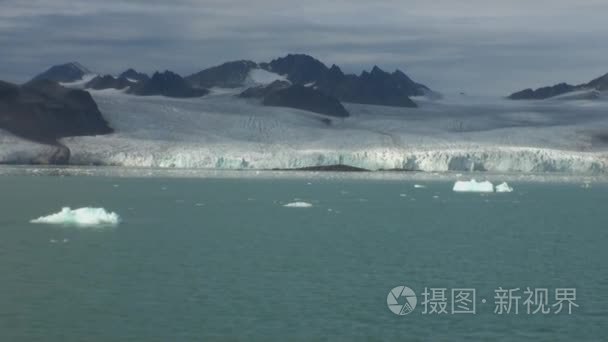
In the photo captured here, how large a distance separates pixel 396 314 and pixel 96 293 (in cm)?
449

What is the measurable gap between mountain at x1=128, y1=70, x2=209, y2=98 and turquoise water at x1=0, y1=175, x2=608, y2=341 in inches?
3115

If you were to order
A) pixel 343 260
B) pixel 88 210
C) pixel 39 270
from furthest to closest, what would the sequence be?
1. pixel 88 210
2. pixel 343 260
3. pixel 39 270

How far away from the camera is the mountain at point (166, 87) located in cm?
11488

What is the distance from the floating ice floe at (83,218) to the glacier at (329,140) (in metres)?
38.4

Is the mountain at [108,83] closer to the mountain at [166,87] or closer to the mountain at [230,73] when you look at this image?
the mountain at [166,87]

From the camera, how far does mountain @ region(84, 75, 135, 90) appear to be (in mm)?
126562

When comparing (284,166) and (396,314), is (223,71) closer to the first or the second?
(284,166)

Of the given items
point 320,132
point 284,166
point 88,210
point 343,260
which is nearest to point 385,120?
point 320,132

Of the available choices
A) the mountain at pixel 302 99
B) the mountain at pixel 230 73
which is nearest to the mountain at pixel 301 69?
the mountain at pixel 230 73

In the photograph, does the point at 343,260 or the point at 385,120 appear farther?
the point at 385,120

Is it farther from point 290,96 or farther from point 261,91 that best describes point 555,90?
point 261,91

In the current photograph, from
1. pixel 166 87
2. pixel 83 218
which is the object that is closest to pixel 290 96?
pixel 166 87

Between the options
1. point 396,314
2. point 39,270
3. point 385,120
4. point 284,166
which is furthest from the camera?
point 385,120

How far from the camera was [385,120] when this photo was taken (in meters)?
80.9
